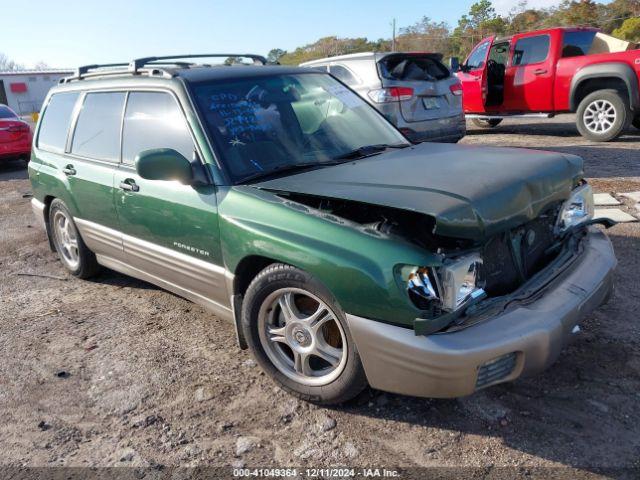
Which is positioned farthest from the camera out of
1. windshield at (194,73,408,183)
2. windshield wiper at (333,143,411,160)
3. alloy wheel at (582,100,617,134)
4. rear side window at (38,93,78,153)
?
alloy wheel at (582,100,617,134)

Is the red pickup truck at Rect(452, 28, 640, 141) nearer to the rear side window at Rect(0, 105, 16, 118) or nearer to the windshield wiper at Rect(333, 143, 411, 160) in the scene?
the windshield wiper at Rect(333, 143, 411, 160)

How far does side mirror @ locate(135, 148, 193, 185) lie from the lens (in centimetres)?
320

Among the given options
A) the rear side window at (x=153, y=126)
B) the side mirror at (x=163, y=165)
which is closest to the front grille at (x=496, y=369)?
the side mirror at (x=163, y=165)

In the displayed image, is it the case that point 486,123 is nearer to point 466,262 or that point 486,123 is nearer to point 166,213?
point 166,213

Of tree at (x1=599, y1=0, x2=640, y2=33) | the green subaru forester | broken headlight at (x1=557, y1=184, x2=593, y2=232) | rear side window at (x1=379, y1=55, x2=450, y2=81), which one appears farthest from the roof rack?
tree at (x1=599, y1=0, x2=640, y2=33)

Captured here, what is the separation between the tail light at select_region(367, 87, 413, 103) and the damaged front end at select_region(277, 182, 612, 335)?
16.9 ft

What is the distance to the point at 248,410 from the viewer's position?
307 centimetres

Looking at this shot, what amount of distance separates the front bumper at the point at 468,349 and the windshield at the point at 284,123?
4.30 feet

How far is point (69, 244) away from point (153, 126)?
196cm

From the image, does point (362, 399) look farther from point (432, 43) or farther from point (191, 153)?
point (432, 43)

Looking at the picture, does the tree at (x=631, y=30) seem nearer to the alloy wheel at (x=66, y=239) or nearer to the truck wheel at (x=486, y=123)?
the truck wheel at (x=486, y=123)

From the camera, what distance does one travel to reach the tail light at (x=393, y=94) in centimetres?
818

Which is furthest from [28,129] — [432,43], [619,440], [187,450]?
[432,43]

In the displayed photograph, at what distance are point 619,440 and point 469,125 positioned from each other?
493 inches
